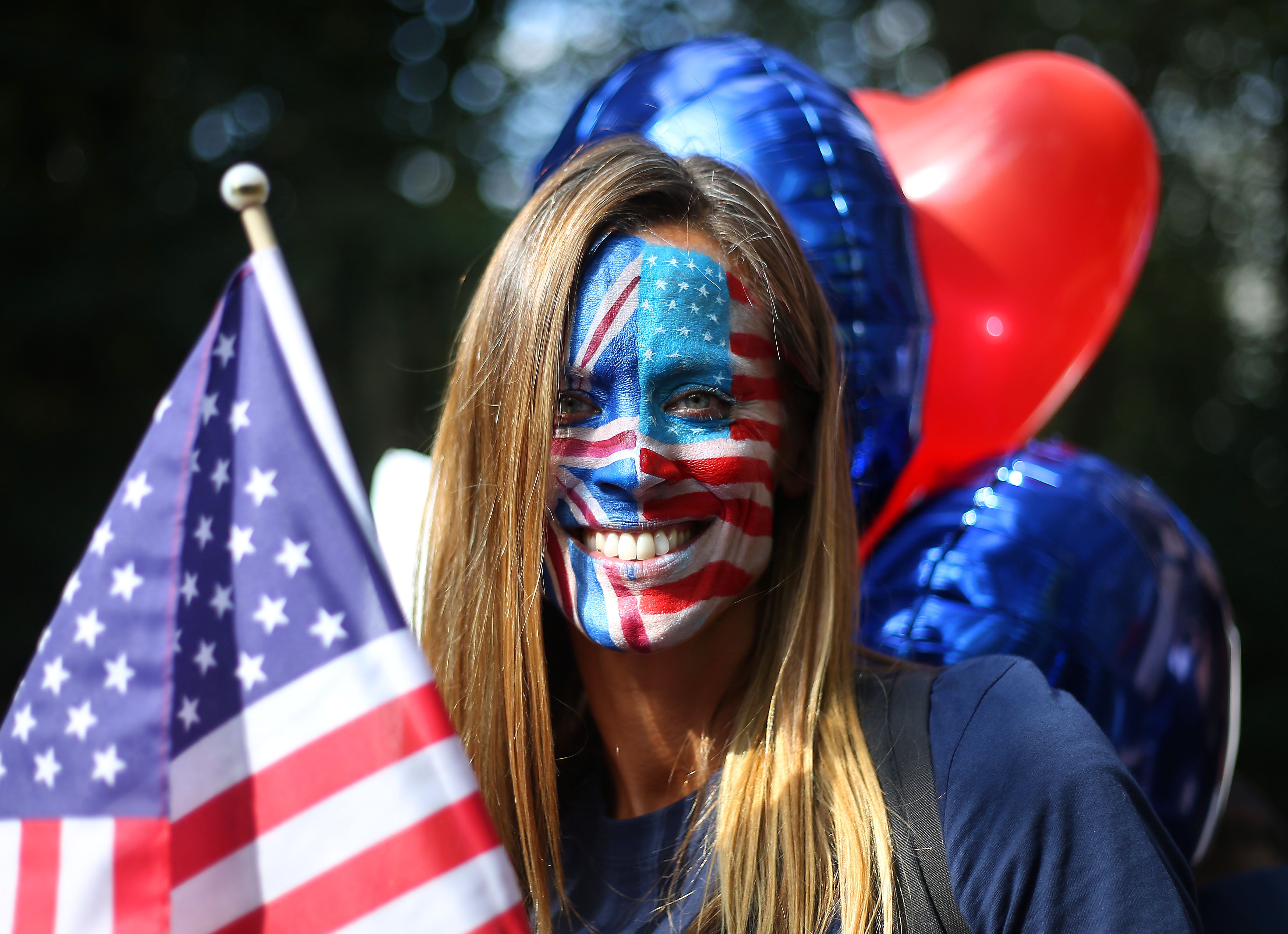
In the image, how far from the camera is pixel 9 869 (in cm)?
136

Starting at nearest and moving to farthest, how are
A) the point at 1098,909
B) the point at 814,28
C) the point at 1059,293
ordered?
the point at 1098,909
the point at 1059,293
the point at 814,28

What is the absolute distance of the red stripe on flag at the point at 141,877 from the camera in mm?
1303

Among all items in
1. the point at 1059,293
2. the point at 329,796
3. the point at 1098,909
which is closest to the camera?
the point at 1098,909

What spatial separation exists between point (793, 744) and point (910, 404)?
34.0 inches

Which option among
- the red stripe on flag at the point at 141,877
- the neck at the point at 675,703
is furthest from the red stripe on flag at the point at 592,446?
the red stripe on flag at the point at 141,877

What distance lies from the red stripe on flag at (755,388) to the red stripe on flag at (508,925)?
0.78 m

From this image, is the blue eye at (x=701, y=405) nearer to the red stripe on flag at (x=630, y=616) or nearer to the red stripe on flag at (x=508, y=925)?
the red stripe on flag at (x=630, y=616)

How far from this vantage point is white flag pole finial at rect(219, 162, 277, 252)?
1472 millimetres

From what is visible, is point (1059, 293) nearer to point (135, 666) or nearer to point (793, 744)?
point (793, 744)

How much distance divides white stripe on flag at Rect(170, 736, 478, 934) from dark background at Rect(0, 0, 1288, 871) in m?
3.71

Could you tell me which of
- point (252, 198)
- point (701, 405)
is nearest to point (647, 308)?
point (701, 405)

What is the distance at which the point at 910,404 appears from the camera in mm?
2109

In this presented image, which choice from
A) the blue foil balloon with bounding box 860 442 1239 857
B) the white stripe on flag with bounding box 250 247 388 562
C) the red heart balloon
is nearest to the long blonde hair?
the white stripe on flag with bounding box 250 247 388 562

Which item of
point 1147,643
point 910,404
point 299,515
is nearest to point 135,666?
point 299,515
